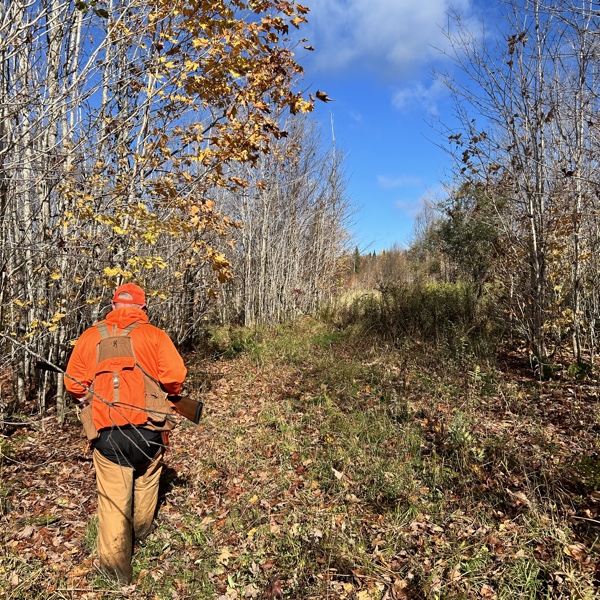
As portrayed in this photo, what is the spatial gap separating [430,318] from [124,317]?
6928 mm

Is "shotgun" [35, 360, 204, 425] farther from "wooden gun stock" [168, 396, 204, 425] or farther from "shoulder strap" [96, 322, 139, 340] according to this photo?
"shoulder strap" [96, 322, 139, 340]

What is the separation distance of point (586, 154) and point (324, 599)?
6565 millimetres

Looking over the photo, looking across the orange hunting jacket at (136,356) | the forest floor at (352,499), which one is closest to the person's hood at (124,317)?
the orange hunting jacket at (136,356)

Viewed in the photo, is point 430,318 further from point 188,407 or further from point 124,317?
point 124,317

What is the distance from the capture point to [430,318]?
28.6ft

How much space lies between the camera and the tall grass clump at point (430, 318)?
7594 millimetres

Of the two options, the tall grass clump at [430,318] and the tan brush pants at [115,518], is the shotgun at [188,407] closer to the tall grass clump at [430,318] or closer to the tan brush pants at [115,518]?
the tan brush pants at [115,518]

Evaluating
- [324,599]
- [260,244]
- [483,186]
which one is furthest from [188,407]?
[260,244]

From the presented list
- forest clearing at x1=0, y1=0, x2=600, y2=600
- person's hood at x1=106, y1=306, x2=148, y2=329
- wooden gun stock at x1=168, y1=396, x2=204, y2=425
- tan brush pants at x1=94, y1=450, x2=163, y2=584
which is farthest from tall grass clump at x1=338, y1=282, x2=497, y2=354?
tan brush pants at x1=94, y1=450, x2=163, y2=584

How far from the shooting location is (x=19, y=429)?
210 inches

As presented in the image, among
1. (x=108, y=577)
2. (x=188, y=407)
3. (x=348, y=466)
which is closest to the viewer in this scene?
(x=108, y=577)

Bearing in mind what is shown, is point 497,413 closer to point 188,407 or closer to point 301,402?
point 301,402

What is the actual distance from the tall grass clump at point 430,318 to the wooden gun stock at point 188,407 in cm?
512

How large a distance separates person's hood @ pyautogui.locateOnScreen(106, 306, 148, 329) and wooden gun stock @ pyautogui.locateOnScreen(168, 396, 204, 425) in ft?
2.38
